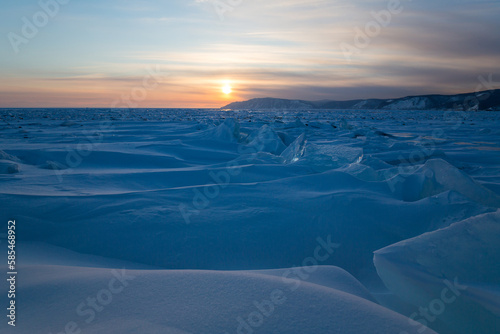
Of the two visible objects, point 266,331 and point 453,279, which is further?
point 453,279

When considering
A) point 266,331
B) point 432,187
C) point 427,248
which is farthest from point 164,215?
point 432,187

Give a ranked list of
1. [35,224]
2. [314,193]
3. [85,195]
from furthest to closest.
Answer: [314,193], [85,195], [35,224]

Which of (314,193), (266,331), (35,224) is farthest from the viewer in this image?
(314,193)

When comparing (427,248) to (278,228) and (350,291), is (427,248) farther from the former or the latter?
(278,228)

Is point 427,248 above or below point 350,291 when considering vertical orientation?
above

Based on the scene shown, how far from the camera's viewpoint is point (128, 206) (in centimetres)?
271

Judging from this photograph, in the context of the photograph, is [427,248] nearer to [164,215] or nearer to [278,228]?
[278,228]

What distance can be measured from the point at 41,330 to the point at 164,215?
156 cm

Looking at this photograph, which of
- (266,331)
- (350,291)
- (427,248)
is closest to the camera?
(266,331)

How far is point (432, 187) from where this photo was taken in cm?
332

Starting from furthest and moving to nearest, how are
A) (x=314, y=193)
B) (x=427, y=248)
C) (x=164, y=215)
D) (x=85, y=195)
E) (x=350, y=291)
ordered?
(x=314, y=193) < (x=85, y=195) < (x=164, y=215) < (x=427, y=248) < (x=350, y=291)

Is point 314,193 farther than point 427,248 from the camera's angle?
Yes

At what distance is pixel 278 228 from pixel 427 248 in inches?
45.3

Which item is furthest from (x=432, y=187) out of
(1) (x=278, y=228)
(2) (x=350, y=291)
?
(2) (x=350, y=291)
